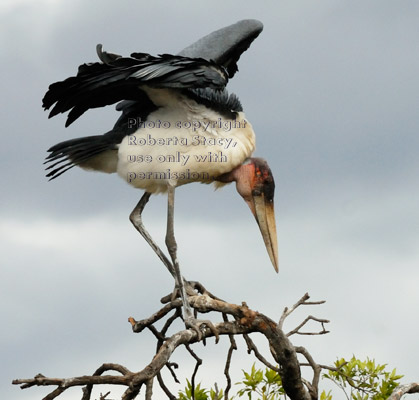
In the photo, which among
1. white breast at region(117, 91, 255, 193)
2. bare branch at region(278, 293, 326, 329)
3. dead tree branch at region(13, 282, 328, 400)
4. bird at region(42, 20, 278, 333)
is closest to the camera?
dead tree branch at region(13, 282, 328, 400)

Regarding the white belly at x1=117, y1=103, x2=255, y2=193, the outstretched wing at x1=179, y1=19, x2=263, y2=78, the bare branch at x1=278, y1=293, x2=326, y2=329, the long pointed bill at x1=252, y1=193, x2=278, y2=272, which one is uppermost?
the outstretched wing at x1=179, y1=19, x2=263, y2=78

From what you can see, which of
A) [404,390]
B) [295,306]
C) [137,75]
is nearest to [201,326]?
[295,306]

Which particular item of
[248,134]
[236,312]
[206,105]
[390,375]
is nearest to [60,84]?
[206,105]

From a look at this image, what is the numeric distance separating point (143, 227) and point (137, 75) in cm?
134

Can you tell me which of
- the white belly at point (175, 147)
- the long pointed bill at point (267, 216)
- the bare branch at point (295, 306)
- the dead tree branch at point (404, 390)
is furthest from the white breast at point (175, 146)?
the dead tree branch at point (404, 390)

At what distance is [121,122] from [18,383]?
2.57 metres

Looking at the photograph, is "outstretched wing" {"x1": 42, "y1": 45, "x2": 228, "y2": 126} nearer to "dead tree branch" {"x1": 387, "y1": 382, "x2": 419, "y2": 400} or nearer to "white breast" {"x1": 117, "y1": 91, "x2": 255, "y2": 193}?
"white breast" {"x1": 117, "y1": 91, "x2": 255, "y2": 193}

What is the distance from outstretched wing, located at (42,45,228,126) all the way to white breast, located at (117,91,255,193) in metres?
0.31

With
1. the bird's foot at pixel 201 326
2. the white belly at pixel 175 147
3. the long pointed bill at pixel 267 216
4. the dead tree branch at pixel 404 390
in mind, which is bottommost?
the dead tree branch at pixel 404 390

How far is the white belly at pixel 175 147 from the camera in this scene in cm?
582

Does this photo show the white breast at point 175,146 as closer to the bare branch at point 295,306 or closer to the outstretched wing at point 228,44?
the outstretched wing at point 228,44

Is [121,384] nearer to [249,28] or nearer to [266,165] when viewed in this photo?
[266,165]

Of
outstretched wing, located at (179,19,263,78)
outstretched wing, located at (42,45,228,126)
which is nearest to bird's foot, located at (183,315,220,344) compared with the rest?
outstretched wing, located at (42,45,228,126)

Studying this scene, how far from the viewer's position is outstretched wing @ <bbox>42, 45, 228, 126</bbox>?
5430 mm
